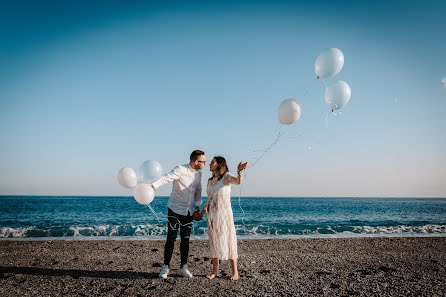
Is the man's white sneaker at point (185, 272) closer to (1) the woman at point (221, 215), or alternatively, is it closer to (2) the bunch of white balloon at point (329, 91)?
(1) the woman at point (221, 215)

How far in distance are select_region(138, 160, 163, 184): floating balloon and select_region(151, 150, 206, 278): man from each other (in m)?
0.10

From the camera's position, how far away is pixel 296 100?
176 inches

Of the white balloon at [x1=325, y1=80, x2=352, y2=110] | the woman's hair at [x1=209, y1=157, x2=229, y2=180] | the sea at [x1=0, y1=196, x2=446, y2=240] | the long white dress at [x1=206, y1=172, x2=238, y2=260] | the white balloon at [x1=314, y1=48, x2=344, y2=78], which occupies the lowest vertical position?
the sea at [x1=0, y1=196, x2=446, y2=240]

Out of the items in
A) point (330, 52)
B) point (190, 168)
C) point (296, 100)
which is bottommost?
point (190, 168)

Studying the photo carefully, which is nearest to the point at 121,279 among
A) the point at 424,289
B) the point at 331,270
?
the point at 331,270

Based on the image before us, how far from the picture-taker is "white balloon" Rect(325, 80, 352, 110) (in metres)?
4.72

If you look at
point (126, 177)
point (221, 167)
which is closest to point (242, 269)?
point (221, 167)

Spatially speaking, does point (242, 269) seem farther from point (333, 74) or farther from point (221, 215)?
point (333, 74)

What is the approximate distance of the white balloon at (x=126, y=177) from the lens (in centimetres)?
412

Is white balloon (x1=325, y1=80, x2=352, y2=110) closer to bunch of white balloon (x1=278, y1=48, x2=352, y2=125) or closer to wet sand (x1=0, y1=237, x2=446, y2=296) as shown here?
bunch of white balloon (x1=278, y1=48, x2=352, y2=125)

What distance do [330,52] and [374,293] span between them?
3.89 meters

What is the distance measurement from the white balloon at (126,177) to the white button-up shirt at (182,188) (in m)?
0.43

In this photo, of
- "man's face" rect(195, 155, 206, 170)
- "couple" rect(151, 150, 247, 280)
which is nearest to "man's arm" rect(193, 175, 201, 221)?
"couple" rect(151, 150, 247, 280)

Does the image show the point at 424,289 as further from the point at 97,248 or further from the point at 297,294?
the point at 97,248
